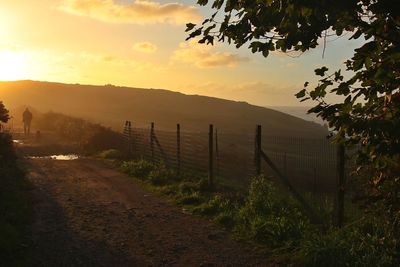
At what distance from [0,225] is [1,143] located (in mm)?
6742

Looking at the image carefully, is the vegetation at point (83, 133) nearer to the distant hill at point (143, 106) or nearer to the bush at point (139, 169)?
the bush at point (139, 169)

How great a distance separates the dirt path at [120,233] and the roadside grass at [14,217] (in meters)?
0.21

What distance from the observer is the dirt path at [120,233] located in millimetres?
8164

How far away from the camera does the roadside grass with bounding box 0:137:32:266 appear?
25.8 ft

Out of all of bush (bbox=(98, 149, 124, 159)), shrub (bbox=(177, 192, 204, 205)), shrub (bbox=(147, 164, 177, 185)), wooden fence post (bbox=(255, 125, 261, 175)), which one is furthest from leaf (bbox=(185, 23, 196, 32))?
bush (bbox=(98, 149, 124, 159))

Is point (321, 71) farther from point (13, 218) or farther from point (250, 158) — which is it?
point (250, 158)

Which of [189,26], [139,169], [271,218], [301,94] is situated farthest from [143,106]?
[301,94]

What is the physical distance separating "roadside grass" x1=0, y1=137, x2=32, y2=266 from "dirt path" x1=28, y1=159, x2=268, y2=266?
21cm

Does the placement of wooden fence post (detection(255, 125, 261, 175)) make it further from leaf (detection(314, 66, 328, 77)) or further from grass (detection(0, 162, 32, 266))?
leaf (detection(314, 66, 328, 77))

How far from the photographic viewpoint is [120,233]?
9.80 m

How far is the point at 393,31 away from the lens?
4.74 m

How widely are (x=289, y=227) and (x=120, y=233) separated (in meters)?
3.34

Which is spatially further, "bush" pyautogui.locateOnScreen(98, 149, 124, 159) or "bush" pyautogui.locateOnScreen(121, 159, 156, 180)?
"bush" pyautogui.locateOnScreen(98, 149, 124, 159)

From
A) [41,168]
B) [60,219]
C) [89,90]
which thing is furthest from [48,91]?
[60,219]
